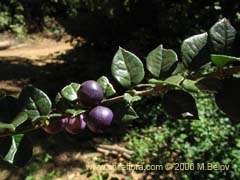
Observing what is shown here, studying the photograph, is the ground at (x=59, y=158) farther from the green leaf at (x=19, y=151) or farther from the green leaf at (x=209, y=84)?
the green leaf at (x=209, y=84)

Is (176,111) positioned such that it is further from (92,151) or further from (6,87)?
(6,87)

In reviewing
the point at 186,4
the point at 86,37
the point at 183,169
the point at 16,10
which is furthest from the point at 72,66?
the point at 16,10

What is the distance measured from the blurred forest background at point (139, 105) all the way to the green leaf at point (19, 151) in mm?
2023

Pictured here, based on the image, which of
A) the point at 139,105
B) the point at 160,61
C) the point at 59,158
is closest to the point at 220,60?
the point at 160,61

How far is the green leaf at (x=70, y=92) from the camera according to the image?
660 millimetres

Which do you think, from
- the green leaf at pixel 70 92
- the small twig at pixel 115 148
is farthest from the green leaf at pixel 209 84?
the small twig at pixel 115 148

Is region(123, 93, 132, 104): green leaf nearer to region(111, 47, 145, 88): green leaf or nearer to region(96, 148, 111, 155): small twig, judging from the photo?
region(111, 47, 145, 88): green leaf

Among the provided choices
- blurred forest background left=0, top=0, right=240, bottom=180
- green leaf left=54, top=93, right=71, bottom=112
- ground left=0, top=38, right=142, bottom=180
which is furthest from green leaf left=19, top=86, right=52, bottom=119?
ground left=0, top=38, right=142, bottom=180

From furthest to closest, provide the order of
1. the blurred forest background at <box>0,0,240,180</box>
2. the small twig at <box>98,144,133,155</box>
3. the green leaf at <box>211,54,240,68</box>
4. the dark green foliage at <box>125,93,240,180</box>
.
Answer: the small twig at <box>98,144,133,155</box>
the blurred forest background at <box>0,0,240,180</box>
the dark green foliage at <box>125,93,240,180</box>
the green leaf at <box>211,54,240,68</box>

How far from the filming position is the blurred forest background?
11.9ft

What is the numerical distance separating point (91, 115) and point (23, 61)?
8640 millimetres

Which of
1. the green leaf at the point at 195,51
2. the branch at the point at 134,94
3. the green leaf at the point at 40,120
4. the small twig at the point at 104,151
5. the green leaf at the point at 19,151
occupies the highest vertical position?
the green leaf at the point at 195,51

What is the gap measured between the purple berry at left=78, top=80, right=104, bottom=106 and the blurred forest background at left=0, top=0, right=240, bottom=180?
197 cm

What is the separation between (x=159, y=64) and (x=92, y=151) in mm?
3492
